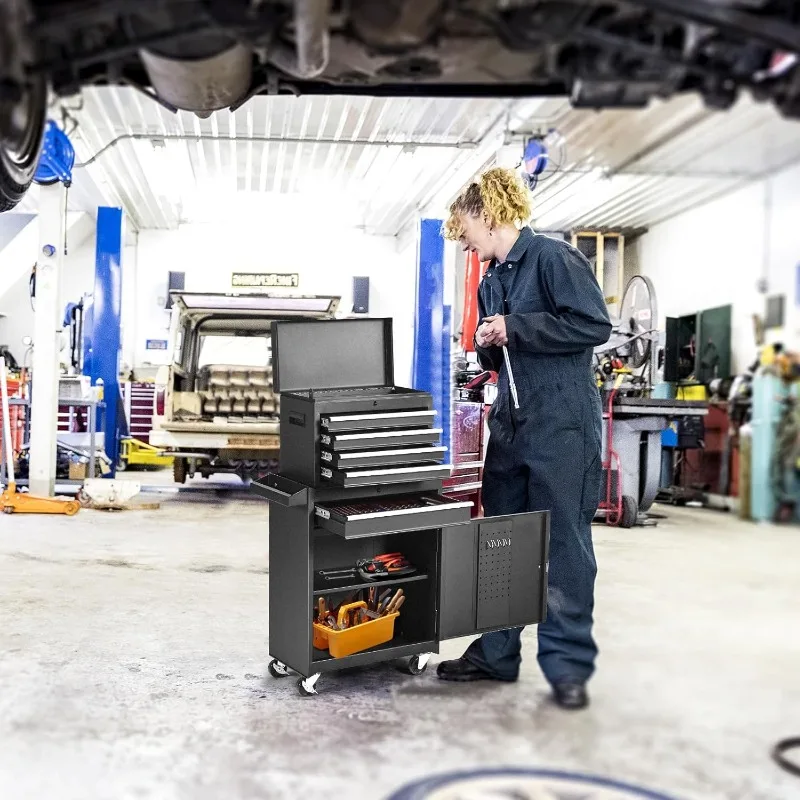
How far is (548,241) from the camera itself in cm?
214

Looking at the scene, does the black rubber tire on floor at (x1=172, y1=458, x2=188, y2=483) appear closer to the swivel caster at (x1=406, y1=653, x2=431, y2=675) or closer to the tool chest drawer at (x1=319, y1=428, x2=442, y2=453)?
the swivel caster at (x1=406, y1=653, x2=431, y2=675)

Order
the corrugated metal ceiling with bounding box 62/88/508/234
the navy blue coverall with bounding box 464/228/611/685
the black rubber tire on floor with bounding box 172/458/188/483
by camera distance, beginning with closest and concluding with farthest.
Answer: the navy blue coverall with bounding box 464/228/611/685
the corrugated metal ceiling with bounding box 62/88/508/234
the black rubber tire on floor with bounding box 172/458/188/483

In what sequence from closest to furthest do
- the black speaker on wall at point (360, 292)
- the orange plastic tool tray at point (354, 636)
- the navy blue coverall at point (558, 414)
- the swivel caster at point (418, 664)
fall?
1. the navy blue coverall at point (558, 414)
2. the orange plastic tool tray at point (354, 636)
3. the swivel caster at point (418, 664)
4. the black speaker on wall at point (360, 292)

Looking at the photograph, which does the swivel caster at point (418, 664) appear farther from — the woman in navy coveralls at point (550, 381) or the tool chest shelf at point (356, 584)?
the woman in navy coveralls at point (550, 381)

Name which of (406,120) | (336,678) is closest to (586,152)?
(336,678)

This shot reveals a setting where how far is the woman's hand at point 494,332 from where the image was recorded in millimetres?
2090

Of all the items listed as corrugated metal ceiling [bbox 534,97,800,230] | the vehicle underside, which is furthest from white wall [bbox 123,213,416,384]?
the vehicle underside

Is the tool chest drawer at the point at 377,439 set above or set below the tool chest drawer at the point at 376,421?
below

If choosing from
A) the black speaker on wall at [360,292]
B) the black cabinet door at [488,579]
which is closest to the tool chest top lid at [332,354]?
the black cabinet door at [488,579]

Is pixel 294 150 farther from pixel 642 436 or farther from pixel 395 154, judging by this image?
pixel 642 436

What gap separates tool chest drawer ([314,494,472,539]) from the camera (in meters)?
2.10

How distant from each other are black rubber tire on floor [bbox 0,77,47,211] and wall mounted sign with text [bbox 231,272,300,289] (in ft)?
21.5

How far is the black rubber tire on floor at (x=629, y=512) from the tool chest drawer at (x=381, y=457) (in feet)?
2.47

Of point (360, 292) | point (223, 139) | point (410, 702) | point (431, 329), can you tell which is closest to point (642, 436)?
Result: point (410, 702)
